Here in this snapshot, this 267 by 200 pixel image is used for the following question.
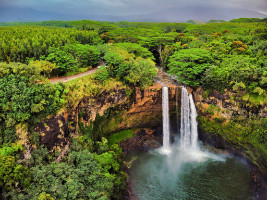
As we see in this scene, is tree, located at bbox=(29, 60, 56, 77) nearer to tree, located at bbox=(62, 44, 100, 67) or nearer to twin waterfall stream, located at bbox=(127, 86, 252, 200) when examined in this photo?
tree, located at bbox=(62, 44, 100, 67)

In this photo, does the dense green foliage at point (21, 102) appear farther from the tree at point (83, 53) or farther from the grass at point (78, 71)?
the tree at point (83, 53)

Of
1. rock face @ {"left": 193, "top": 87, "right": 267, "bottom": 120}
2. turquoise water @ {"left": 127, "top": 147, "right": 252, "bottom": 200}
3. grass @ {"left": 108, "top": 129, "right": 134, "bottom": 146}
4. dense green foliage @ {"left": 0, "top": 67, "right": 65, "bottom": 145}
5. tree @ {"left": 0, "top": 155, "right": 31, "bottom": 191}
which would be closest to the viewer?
tree @ {"left": 0, "top": 155, "right": 31, "bottom": 191}

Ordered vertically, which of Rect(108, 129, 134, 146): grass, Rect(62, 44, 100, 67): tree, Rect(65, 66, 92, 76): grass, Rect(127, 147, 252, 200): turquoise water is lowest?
Rect(127, 147, 252, 200): turquoise water

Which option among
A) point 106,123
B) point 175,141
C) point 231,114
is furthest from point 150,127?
point 231,114

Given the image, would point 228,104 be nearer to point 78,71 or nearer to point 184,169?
point 184,169

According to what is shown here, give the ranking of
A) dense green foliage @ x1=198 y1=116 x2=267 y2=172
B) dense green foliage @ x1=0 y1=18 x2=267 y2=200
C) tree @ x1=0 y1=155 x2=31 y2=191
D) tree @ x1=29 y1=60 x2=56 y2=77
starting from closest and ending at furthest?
tree @ x1=0 y1=155 x2=31 y2=191 → dense green foliage @ x1=0 y1=18 x2=267 y2=200 → dense green foliage @ x1=198 y1=116 x2=267 y2=172 → tree @ x1=29 y1=60 x2=56 y2=77

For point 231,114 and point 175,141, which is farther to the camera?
point 175,141

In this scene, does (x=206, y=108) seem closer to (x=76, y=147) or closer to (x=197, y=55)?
(x=197, y=55)

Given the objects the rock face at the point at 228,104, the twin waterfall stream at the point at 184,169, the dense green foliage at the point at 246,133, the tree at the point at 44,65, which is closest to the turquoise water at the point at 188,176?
the twin waterfall stream at the point at 184,169

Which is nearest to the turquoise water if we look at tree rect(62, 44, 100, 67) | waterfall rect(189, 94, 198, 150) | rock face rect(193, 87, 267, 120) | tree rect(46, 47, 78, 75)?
waterfall rect(189, 94, 198, 150)
